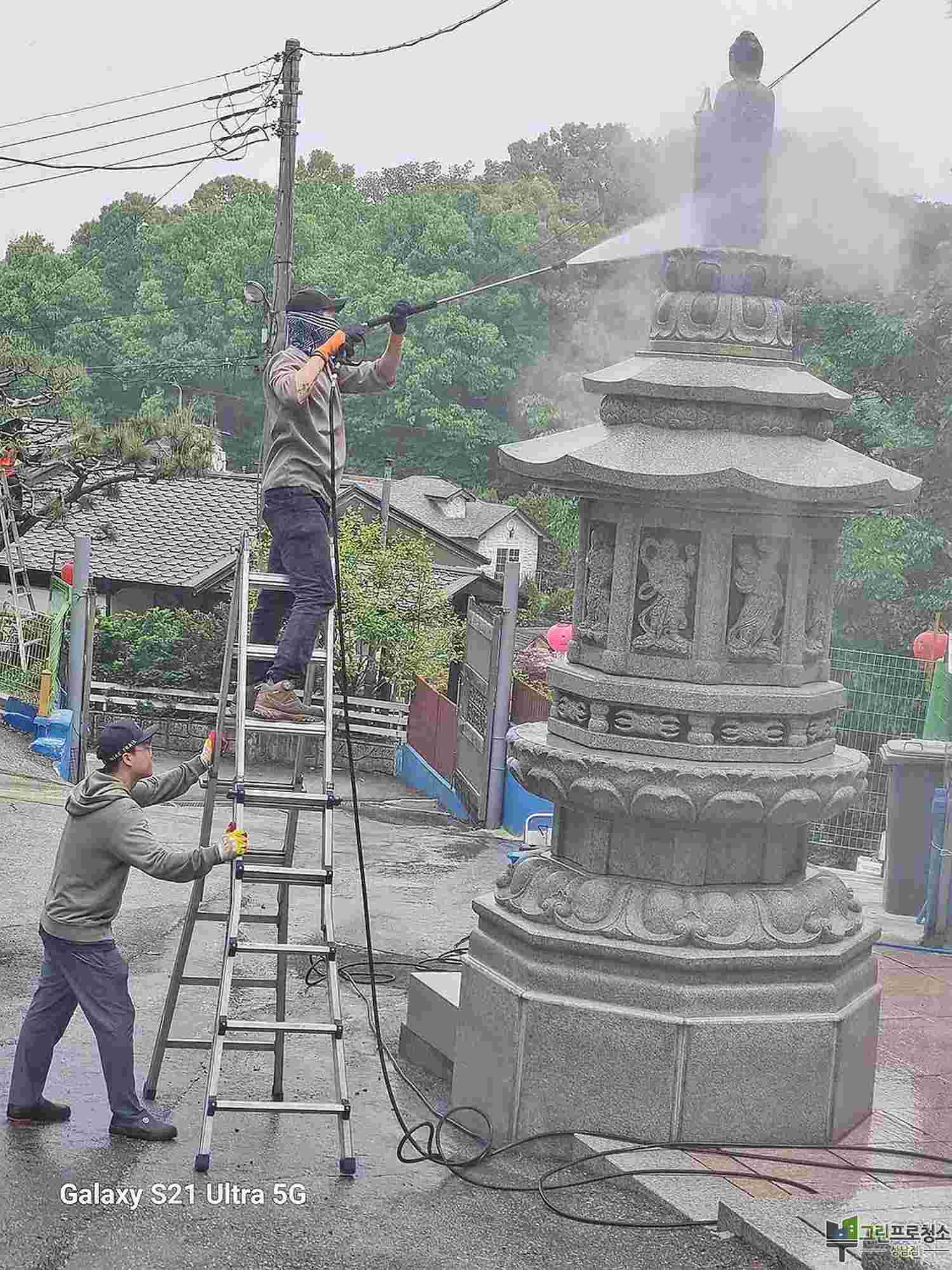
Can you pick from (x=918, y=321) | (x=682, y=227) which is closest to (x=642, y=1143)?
(x=682, y=227)

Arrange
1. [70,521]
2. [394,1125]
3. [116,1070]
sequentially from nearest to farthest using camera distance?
[116,1070], [394,1125], [70,521]

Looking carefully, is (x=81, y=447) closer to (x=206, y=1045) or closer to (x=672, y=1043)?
(x=206, y=1045)

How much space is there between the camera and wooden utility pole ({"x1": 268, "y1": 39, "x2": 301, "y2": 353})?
2123 cm

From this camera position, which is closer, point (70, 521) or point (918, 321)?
point (918, 321)

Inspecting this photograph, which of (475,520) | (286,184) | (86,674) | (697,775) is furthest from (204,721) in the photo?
(475,520)

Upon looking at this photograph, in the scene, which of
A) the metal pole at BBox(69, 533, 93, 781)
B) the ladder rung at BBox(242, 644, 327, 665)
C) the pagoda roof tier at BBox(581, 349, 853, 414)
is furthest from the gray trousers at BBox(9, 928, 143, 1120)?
the metal pole at BBox(69, 533, 93, 781)

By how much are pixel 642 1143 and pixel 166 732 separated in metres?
17.7

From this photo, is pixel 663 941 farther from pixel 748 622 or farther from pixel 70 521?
pixel 70 521

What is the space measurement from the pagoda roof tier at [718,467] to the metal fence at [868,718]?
7004mm

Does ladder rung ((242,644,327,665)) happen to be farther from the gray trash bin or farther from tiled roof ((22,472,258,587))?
tiled roof ((22,472,258,587))

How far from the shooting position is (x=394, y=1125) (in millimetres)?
7945

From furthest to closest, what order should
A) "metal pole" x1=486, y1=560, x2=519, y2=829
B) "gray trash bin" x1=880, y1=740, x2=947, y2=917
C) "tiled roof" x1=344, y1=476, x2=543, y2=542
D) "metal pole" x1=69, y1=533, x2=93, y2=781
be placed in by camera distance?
"tiled roof" x1=344, y1=476, x2=543, y2=542 < "metal pole" x1=69, y1=533, x2=93, y2=781 < "metal pole" x1=486, y1=560, x2=519, y2=829 < "gray trash bin" x1=880, y1=740, x2=947, y2=917

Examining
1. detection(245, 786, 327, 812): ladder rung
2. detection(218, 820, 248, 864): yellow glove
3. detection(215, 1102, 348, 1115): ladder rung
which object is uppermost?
detection(245, 786, 327, 812): ladder rung

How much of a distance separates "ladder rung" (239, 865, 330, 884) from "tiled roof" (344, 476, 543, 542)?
114 ft
